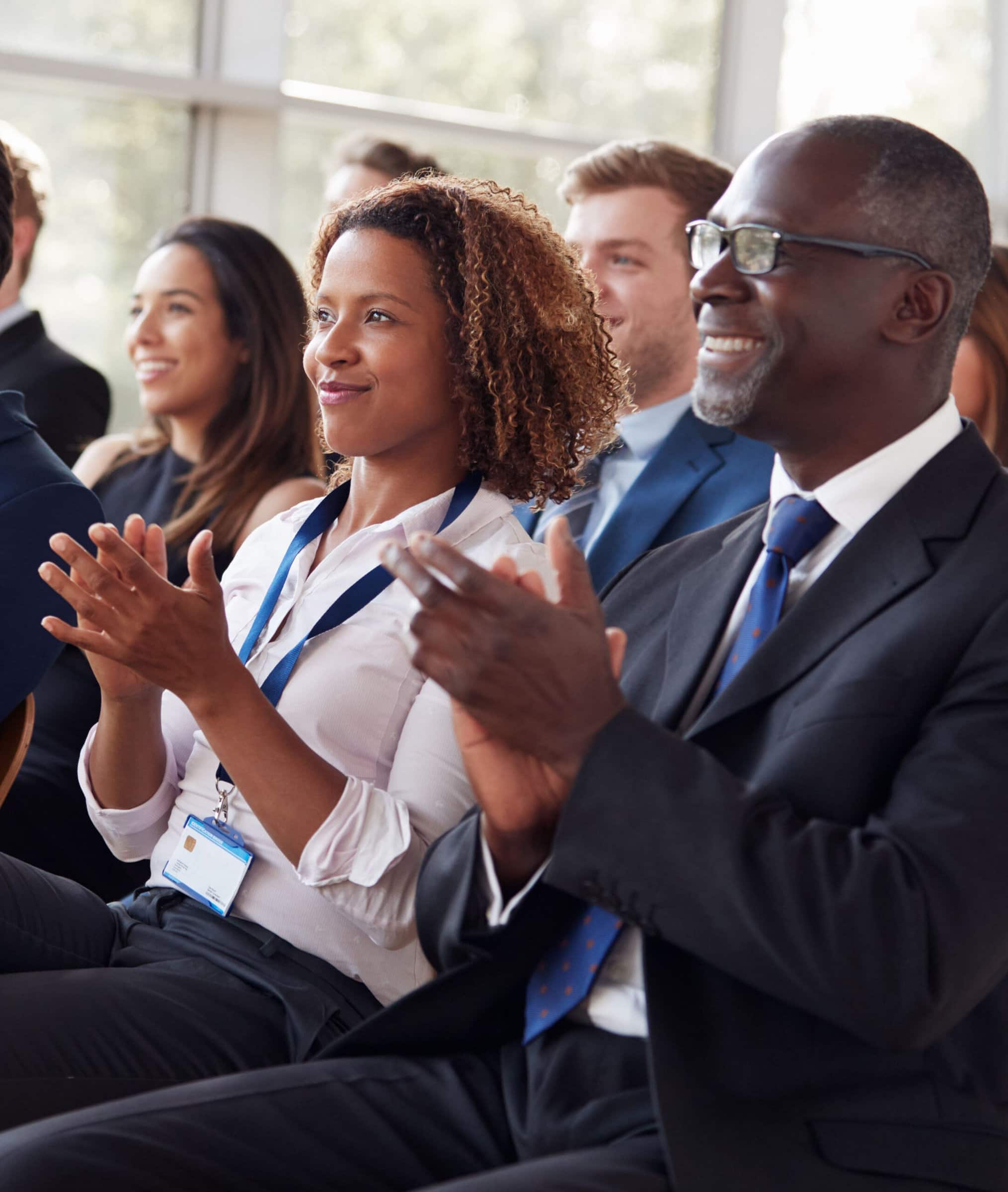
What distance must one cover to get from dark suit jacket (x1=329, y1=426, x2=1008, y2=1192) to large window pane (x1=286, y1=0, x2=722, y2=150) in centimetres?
457

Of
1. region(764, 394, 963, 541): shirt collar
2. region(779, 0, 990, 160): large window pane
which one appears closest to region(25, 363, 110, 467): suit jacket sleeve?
region(764, 394, 963, 541): shirt collar

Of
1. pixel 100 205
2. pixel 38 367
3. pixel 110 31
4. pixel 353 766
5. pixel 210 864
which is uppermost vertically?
pixel 110 31

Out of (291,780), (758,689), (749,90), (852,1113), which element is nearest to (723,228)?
(758,689)

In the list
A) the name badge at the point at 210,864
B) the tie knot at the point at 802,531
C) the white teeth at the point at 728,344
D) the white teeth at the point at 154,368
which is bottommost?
the name badge at the point at 210,864

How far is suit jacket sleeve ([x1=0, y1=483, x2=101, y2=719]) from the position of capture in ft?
6.30

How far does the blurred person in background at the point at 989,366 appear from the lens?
296cm

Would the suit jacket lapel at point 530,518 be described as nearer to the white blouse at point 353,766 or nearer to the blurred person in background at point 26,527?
the white blouse at point 353,766

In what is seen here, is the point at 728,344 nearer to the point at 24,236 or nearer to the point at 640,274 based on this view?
the point at 640,274

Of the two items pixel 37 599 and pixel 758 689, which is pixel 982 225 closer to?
pixel 758 689

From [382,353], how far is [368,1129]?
1000 mm

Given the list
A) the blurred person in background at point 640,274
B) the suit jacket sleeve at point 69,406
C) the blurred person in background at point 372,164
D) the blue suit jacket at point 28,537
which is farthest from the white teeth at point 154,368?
the blue suit jacket at point 28,537

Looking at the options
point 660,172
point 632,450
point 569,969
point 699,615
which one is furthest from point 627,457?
point 569,969

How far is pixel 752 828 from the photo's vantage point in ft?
3.77

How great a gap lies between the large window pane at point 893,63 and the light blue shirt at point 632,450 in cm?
343
